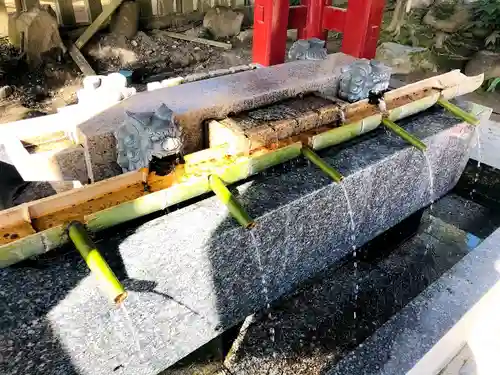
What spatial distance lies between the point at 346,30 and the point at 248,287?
8.73ft

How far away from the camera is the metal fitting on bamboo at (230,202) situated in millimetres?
2078

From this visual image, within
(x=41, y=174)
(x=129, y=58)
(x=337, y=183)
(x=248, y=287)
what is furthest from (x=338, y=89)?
(x=129, y=58)

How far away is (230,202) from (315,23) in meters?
2.68

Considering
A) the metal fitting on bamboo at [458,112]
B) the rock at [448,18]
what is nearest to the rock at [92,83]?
the metal fitting on bamboo at [458,112]

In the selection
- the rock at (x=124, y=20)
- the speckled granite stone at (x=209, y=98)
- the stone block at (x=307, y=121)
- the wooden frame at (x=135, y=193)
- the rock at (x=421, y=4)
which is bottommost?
the rock at (x=124, y=20)

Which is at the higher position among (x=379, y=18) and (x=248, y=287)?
(x=379, y=18)

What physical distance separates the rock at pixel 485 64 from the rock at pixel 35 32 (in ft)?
25.3

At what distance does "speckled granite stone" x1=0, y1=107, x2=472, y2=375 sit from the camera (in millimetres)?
1731

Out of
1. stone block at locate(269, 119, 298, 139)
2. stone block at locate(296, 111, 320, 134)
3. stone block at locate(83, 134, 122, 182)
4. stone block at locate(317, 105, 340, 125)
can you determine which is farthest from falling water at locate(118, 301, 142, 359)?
stone block at locate(317, 105, 340, 125)

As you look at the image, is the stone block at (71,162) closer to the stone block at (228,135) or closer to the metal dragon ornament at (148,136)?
the metal dragon ornament at (148,136)

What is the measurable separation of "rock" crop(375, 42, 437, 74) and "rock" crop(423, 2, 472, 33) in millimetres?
1723

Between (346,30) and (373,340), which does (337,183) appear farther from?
(346,30)

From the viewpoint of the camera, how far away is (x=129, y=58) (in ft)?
27.9

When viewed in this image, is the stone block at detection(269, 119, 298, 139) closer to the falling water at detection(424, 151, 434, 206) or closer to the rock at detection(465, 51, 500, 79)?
the falling water at detection(424, 151, 434, 206)
